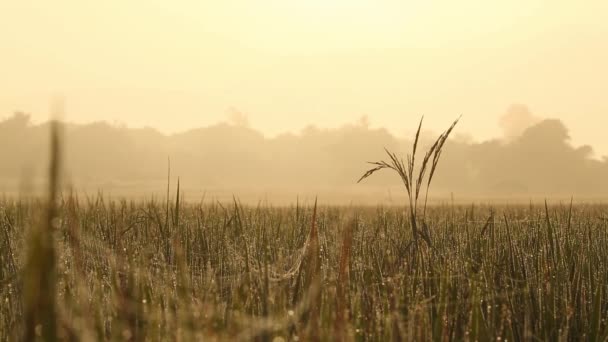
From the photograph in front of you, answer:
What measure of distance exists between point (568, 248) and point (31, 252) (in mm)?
2905

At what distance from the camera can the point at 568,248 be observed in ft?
9.69

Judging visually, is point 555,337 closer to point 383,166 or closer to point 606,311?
point 606,311

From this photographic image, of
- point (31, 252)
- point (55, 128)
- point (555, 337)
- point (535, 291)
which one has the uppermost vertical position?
point (55, 128)

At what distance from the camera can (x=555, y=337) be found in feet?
6.92

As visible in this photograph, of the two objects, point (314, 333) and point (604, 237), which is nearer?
point (314, 333)

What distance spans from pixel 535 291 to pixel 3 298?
7.34ft

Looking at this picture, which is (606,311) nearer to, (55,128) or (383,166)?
(383,166)

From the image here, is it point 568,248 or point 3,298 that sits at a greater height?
point 568,248

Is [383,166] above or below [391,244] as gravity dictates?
above

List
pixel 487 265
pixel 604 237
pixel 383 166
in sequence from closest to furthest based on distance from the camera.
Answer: pixel 487 265 → pixel 383 166 → pixel 604 237

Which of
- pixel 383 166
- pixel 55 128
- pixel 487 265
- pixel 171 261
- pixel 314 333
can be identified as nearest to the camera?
pixel 55 128

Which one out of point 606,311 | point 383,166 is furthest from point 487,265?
point 383,166

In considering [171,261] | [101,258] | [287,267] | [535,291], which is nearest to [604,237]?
[535,291]

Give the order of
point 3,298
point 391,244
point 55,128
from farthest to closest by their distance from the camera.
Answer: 1. point 391,244
2. point 3,298
3. point 55,128
